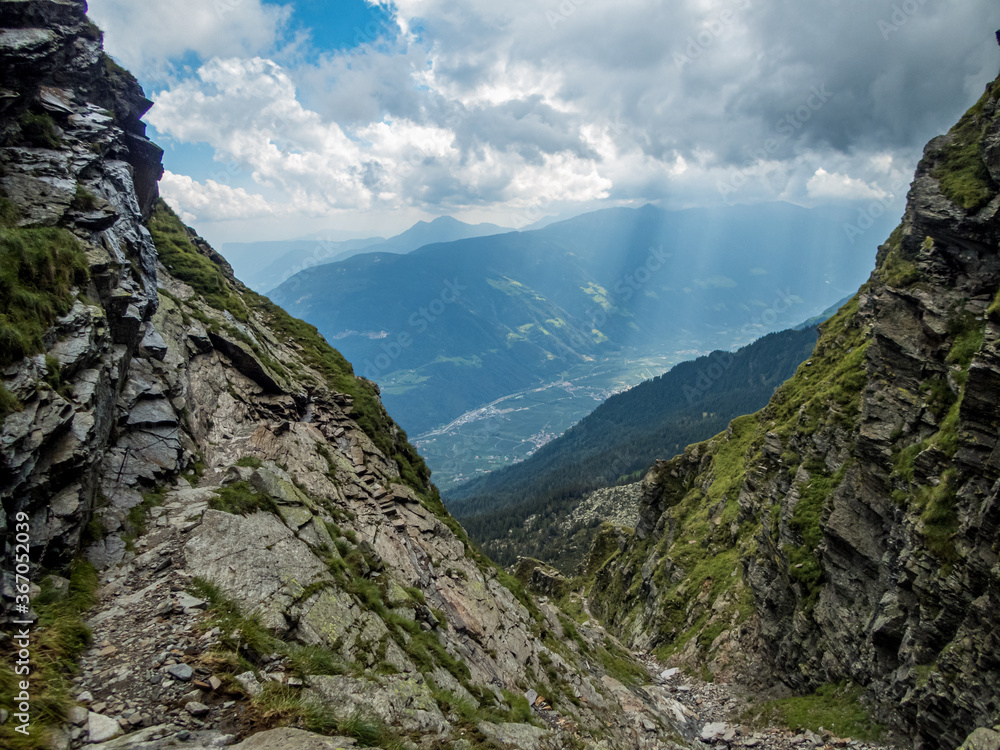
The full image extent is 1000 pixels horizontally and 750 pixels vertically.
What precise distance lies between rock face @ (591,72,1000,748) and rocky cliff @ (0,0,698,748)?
1019 centimetres

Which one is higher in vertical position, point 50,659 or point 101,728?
point 50,659

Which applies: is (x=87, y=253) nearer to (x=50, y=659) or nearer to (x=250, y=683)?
(x=50, y=659)

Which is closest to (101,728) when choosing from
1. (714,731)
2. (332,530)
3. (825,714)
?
(332,530)

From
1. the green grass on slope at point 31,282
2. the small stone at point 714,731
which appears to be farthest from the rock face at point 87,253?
the small stone at point 714,731

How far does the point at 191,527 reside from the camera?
12.9 metres

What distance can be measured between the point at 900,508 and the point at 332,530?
2651cm

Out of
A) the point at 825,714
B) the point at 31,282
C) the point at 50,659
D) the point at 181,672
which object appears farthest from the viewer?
the point at 825,714

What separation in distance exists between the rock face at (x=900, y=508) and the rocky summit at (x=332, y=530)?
15 centimetres

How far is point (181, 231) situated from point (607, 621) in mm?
64154

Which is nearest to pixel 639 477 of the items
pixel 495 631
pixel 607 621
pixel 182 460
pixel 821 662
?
pixel 607 621

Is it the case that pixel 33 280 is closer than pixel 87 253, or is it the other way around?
pixel 33 280

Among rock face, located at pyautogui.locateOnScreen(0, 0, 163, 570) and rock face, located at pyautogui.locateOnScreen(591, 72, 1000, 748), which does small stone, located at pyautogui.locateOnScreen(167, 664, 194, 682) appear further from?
rock face, located at pyautogui.locateOnScreen(591, 72, 1000, 748)

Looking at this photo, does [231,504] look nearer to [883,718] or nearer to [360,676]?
[360,676]

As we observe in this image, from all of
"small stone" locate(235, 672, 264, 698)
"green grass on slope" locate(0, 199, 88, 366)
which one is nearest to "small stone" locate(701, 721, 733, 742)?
"small stone" locate(235, 672, 264, 698)
